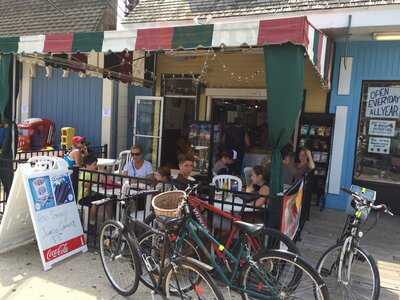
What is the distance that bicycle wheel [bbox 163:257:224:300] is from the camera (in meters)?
2.77

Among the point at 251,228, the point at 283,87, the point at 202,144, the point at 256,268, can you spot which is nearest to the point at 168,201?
the point at 251,228

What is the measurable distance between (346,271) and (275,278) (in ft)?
2.69

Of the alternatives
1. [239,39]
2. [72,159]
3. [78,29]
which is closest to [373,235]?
[239,39]

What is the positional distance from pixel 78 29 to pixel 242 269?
359 inches

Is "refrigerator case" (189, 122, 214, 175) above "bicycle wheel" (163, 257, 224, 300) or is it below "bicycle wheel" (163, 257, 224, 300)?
above

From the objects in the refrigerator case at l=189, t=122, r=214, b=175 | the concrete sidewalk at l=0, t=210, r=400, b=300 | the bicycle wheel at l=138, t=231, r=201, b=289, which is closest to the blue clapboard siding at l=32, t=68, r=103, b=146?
the refrigerator case at l=189, t=122, r=214, b=175

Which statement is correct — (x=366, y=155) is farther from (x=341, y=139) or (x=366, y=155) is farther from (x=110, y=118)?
(x=110, y=118)

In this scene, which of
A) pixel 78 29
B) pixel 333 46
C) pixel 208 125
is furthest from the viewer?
pixel 78 29

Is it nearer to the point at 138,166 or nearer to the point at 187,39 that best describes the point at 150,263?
the point at 187,39

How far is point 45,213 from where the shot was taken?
399 cm

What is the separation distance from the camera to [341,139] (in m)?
6.89

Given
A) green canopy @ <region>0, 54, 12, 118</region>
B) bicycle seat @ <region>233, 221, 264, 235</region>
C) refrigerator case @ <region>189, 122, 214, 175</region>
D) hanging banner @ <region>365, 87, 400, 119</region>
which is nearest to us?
bicycle seat @ <region>233, 221, 264, 235</region>

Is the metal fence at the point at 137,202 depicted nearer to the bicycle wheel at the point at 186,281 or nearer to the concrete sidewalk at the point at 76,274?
the concrete sidewalk at the point at 76,274

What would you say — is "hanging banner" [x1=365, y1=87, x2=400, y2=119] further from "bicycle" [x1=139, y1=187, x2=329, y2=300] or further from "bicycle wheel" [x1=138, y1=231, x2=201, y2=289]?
"bicycle wheel" [x1=138, y1=231, x2=201, y2=289]
